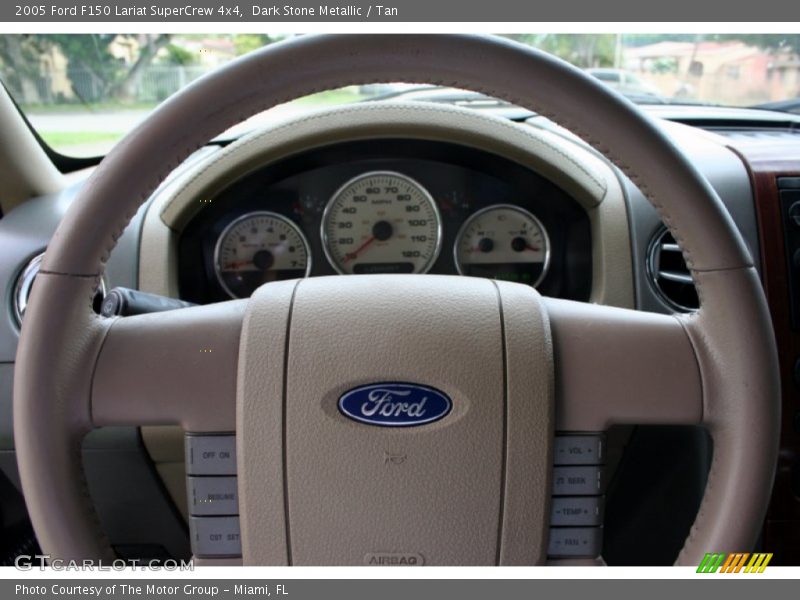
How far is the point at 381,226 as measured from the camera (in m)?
1.81

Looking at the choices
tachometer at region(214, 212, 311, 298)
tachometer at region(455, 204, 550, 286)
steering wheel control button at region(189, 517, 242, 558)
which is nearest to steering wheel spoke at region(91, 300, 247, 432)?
steering wheel control button at region(189, 517, 242, 558)

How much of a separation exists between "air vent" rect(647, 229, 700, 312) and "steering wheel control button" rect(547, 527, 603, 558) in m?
0.65

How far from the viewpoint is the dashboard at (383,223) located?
1.75 metres

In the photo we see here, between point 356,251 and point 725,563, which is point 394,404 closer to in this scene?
point 725,563

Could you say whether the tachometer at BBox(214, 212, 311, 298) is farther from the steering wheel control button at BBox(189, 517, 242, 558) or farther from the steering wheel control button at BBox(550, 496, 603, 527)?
the steering wheel control button at BBox(550, 496, 603, 527)

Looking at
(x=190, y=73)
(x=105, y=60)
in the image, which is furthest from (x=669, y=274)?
(x=105, y=60)

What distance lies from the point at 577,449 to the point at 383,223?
89 cm

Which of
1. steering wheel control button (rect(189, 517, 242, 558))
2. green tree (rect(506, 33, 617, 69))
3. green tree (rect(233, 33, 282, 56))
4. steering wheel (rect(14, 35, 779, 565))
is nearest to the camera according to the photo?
A: steering wheel (rect(14, 35, 779, 565))

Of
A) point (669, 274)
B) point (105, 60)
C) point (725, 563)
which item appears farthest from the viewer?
point (105, 60)

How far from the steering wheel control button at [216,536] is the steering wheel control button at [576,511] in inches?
16.2

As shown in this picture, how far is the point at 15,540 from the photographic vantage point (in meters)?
1.85

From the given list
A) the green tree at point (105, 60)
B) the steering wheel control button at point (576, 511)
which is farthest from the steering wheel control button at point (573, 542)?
the green tree at point (105, 60)

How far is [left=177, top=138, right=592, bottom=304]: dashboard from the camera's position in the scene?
175 centimetres

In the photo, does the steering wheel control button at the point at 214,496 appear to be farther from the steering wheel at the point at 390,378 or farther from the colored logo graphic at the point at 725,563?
the colored logo graphic at the point at 725,563
